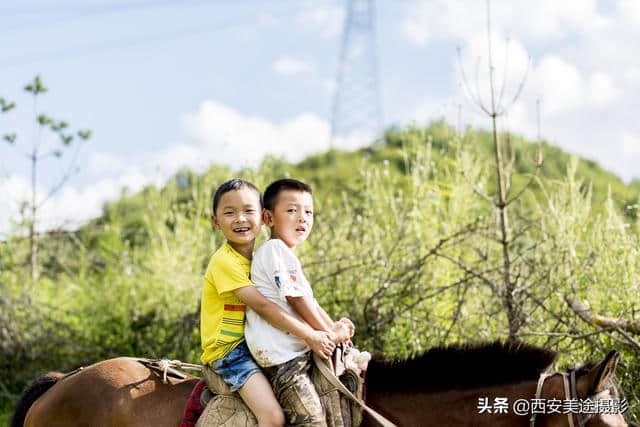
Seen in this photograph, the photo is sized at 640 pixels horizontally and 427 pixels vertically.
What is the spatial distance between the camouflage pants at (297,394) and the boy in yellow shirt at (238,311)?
50 millimetres

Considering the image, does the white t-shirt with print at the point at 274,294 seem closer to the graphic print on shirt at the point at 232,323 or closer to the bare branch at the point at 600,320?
the graphic print on shirt at the point at 232,323

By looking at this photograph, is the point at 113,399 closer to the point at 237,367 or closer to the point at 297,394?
the point at 237,367

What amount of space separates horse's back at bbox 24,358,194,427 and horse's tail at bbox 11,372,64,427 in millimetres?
118

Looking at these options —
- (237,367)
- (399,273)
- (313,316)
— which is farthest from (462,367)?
(399,273)

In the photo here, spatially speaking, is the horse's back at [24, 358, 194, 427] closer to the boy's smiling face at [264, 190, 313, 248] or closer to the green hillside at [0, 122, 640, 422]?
the boy's smiling face at [264, 190, 313, 248]

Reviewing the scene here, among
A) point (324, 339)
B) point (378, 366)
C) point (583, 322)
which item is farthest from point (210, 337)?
point (583, 322)

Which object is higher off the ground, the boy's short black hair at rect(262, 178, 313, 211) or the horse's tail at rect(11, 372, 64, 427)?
the boy's short black hair at rect(262, 178, 313, 211)

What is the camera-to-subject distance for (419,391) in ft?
12.1

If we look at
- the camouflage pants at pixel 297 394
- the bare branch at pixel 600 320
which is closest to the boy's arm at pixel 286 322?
the camouflage pants at pixel 297 394

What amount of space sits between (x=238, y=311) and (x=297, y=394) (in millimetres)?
501

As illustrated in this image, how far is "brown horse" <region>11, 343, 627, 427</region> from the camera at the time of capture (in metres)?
3.32

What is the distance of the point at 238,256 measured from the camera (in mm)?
3773

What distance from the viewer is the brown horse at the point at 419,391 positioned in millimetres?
3318

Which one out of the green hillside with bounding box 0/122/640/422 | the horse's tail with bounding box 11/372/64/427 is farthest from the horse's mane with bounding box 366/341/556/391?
the green hillside with bounding box 0/122/640/422
